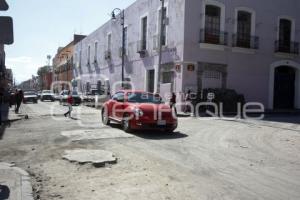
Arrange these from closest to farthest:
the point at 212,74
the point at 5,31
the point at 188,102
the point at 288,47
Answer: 1. the point at 5,31
2. the point at 188,102
3. the point at 212,74
4. the point at 288,47

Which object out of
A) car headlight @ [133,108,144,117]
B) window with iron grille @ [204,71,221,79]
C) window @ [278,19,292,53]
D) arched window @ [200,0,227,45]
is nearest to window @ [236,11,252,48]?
arched window @ [200,0,227,45]

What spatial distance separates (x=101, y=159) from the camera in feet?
27.1

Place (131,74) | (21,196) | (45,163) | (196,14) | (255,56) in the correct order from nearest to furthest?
(21,196), (45,163), (196,14), (255,56), (131,74)

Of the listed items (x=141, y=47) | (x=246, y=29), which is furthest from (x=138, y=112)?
(x=141, y=47)

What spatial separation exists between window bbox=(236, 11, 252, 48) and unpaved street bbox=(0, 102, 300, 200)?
13.3 m

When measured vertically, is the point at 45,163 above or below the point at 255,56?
below

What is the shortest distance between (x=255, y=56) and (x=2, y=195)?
22757 mm

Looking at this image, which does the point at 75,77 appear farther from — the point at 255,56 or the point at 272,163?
the point at 272,163

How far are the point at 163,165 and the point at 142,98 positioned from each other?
249 inches

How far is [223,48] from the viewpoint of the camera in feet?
80.1

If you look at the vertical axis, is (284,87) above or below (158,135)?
above

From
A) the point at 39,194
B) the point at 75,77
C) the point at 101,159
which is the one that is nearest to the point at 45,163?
the point at 101,159

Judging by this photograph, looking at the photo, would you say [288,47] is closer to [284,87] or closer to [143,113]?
[284,87]

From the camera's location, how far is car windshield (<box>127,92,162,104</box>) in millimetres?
13906
